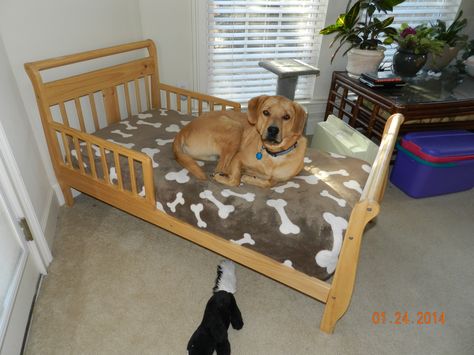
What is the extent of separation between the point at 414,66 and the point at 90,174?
2.80 m

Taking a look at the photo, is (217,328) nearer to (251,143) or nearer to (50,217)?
(251,143)

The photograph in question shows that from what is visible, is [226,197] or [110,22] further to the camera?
[110,22]

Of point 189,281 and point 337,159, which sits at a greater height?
point 337,159

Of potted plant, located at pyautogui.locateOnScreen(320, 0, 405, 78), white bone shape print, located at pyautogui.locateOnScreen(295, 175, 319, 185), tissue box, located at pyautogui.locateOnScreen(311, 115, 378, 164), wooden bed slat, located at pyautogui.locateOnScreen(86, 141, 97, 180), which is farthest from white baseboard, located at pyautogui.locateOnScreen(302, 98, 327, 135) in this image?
wooden bed slat, located at pyautogui.locateOnScreen(86, 141, 97, 180)

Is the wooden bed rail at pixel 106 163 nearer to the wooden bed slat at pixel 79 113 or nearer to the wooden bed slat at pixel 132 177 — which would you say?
the wooden bed slat at pixel 132 177

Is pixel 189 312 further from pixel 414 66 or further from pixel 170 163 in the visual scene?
pixel 414 66

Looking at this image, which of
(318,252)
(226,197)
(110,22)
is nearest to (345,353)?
(318,252)

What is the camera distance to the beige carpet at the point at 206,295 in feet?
5.52

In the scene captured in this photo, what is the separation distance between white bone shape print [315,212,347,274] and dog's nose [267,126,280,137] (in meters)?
0.51

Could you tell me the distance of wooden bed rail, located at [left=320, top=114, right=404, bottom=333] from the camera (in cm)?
129

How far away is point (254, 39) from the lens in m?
3.11

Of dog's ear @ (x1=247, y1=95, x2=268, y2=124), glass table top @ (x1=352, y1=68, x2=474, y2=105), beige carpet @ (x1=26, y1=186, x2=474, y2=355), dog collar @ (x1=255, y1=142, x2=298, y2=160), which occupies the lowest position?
beige carpet @ (x1=26, y1=186, x2=474, y2=355)

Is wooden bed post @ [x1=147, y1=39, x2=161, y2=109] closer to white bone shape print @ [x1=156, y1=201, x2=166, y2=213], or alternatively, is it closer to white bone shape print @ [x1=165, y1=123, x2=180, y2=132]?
white bone shape print @ [x1=165, y1=123, x2=180, y2=132]

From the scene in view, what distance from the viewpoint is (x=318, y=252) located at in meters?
1.55
